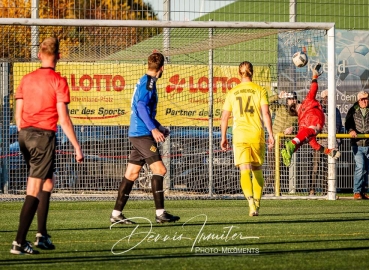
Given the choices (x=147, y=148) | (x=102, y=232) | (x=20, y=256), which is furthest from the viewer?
(x=147, y=148)

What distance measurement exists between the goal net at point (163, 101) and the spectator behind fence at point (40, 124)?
9339 mm

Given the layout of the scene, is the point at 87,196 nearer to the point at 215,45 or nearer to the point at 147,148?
the point at 215,45

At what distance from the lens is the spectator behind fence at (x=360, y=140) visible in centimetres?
1833

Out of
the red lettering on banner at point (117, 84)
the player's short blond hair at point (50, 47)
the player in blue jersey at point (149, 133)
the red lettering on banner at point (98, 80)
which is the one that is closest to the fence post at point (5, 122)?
the red lettering on banner at point (98, 80)

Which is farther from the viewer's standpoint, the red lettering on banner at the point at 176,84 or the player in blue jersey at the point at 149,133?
the red lettering on banner at the point at 176,84

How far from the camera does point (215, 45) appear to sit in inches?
697

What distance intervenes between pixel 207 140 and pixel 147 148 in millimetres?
7732

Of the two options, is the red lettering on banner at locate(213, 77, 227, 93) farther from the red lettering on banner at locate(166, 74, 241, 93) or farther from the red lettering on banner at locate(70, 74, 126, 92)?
the red lettering on banner at locate(70, 74, 126, 92)

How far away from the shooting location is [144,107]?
1150 cm

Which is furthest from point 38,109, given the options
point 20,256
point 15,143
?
point 15,143

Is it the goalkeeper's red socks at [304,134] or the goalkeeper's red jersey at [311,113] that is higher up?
the goalkeeper's red jersey at [311,113]

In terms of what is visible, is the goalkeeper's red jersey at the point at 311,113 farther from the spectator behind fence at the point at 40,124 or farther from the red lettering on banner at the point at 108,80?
the spectator behind fence at the point at 40,124

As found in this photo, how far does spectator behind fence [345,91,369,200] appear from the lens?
60.1ft
